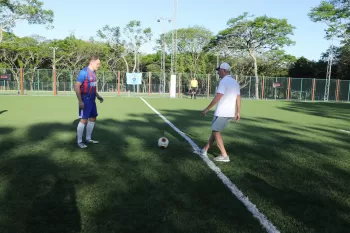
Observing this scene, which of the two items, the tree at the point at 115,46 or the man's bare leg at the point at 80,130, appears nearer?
the man's bare leg at the point at 80,130

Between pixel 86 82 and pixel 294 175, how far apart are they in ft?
13.8

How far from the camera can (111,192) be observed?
3881mm

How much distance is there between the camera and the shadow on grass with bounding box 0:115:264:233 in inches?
120

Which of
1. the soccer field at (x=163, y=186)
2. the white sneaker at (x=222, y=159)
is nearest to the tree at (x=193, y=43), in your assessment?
the soccer field at (x=163, y=186)

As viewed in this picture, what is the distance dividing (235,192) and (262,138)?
14.4ft

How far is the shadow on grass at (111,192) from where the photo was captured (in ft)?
10.0

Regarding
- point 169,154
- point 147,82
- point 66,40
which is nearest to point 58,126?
point 169,154

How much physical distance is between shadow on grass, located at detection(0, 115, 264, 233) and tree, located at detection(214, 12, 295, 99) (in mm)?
33353

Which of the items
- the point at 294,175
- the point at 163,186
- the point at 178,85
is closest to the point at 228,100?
the point at 294,175

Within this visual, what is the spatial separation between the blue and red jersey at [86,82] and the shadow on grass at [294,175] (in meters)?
2.68

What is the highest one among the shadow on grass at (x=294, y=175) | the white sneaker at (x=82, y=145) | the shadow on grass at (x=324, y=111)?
the white sneaker at (x=82, y=145)

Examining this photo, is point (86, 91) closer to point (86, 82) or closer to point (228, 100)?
point (86, 82)

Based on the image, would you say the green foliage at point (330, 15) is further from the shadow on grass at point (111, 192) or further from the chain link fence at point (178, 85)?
the shadow on grass at point (111, 192)

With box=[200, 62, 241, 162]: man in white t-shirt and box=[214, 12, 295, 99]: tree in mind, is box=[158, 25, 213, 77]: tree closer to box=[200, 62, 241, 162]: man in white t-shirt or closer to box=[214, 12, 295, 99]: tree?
box=[214, 12, 295, 99]: tree
